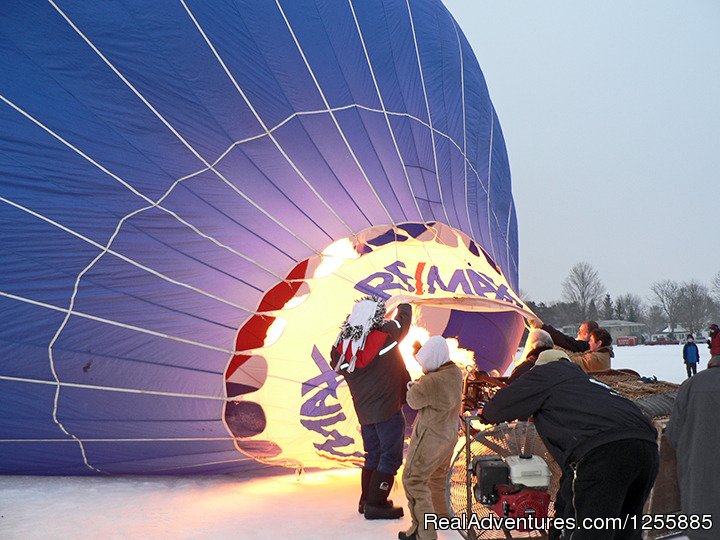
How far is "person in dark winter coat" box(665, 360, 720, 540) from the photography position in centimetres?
231

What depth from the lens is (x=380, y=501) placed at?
320 centimetres

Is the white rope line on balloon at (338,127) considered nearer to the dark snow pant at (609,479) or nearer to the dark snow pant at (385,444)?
the dark snow pant at (385,444)

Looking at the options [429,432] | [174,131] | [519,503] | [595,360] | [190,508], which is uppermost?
[174,131]

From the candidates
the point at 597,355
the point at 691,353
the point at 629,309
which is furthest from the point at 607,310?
the point at 597,355

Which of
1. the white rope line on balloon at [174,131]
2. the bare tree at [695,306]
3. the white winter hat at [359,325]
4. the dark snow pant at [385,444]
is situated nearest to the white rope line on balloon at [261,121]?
the white rope line on balloon at [174,131]

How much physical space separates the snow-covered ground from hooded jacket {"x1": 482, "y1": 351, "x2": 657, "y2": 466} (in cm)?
99

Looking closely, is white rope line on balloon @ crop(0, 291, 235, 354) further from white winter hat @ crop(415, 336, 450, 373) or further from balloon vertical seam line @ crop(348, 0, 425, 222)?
balloon vertical seam line @ crop(348, 0, 425, 222)

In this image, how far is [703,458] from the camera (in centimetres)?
232

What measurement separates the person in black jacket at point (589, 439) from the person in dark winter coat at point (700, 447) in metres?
0.35

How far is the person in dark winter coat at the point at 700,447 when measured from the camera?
2308mm

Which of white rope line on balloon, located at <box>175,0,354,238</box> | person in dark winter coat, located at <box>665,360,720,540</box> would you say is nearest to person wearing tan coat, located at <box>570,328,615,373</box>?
white rope line on balloon, located at <box>175,0,354,238</box>

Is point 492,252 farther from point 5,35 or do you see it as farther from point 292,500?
point 5,35

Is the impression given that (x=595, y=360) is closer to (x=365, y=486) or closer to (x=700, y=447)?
(x=365, y=486)

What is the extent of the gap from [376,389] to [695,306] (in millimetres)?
50603
